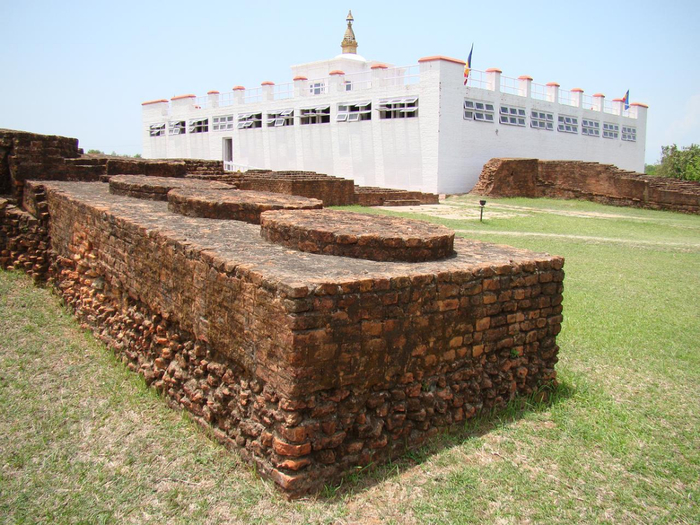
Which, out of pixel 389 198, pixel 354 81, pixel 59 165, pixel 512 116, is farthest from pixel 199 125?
pixel 59 165

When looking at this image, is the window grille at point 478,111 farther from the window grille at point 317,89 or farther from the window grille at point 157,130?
the window grille at point 157,130

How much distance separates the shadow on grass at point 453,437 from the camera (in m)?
2.78

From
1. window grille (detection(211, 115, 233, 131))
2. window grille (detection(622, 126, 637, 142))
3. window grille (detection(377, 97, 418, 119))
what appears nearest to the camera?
window grille (detection(377, 97, 418, 119))

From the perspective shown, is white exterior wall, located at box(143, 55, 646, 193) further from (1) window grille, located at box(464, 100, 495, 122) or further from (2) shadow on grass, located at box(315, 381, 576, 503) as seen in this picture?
(2) shadow on grass, located at box(315, 381, 576, 503)

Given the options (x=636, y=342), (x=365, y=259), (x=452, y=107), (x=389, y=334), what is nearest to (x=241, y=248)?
(x=365, y=259)

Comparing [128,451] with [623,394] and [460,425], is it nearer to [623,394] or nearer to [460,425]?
Result: [460,425]

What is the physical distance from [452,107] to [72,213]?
19.0 m

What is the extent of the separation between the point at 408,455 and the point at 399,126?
72.1ft

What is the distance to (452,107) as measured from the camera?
23.0 meters

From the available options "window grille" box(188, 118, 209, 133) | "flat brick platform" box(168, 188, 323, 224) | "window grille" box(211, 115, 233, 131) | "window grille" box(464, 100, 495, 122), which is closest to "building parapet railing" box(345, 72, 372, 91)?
"window grille" box(464, 100, 495, 122)

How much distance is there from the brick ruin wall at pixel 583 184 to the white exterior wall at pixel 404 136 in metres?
2.77

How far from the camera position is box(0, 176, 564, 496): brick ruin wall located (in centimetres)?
271

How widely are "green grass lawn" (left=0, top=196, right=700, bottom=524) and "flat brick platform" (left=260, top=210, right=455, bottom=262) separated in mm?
1075

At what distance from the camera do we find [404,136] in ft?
78.6
